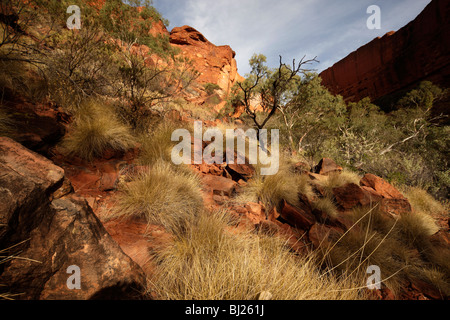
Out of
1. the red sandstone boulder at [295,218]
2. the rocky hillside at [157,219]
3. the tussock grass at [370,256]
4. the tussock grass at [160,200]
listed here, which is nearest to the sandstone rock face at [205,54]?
the rocky hillside at [157,219]

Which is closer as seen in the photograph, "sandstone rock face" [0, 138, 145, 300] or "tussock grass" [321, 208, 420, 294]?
"sandstone rock face" [0, 138, 145, 300]

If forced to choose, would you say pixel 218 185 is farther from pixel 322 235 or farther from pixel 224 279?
pixel 224 279

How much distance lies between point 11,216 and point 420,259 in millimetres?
4930

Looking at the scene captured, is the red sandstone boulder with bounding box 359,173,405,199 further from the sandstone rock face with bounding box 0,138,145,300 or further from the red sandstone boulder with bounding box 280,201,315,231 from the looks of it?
the sandstone rock face with bounding box 0,138,145,300

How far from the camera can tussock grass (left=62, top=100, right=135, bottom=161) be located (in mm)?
2547

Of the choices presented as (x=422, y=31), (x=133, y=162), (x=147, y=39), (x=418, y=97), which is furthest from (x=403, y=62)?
(x=133, y=162)

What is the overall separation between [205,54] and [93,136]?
3292cm

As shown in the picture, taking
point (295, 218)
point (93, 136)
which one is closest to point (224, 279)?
point (295, 218)

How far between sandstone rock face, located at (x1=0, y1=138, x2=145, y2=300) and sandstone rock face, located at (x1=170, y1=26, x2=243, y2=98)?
29.1 meters

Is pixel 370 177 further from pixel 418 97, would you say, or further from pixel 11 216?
pixel 418 97

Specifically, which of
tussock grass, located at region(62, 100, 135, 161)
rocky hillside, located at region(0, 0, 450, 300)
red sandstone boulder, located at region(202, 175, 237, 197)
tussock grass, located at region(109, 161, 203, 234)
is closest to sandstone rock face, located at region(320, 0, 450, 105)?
rocky hillside, located at region(0, 0, 450, 300)

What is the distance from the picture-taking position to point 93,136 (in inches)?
108

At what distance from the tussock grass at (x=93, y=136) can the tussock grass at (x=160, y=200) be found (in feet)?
2.84

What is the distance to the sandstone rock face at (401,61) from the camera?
84.8ft
